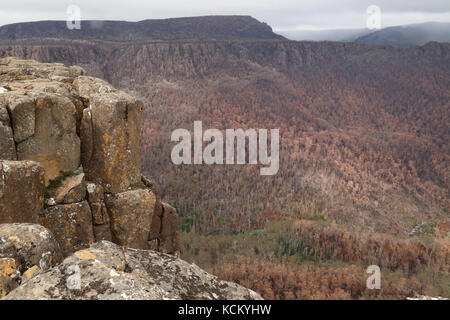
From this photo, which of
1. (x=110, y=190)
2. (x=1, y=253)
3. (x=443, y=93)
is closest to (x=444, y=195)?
(x=443, y=93)

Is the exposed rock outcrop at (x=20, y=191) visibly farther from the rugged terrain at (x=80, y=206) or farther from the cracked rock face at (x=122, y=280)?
the cracked rock face at (x=122, y=280)

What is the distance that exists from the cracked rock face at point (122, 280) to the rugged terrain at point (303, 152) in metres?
36.7

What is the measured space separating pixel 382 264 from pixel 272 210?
35.4m

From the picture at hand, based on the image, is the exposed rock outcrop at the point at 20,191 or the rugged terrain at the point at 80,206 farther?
the exposed rock outcrop at the point at 20,191

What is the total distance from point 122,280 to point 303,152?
123 meters

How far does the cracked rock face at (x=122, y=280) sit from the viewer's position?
5.07 m

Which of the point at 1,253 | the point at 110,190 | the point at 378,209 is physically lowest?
the point at 378,209

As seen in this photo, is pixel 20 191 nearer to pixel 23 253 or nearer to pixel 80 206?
pixel 80 206

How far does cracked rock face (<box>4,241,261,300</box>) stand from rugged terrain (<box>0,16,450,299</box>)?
36685mm

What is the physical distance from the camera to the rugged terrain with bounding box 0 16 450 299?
5968 cm

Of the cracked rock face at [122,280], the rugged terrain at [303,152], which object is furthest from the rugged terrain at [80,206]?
the rugged terrain at [303,152]

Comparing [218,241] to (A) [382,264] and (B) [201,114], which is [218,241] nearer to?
(A) [382,264]

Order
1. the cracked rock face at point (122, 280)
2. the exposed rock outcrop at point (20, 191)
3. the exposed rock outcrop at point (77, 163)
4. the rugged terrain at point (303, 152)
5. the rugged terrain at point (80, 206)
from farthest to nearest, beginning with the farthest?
1. the rugged terrain at point (303, 152)
2. the exposed rock outcrop at point (77, 163)
3. the exposed rock outcrop at point (20, 191)
4. the rugged terrain at point (80, 206)
5. the cracked rock face at point (122, 280)
